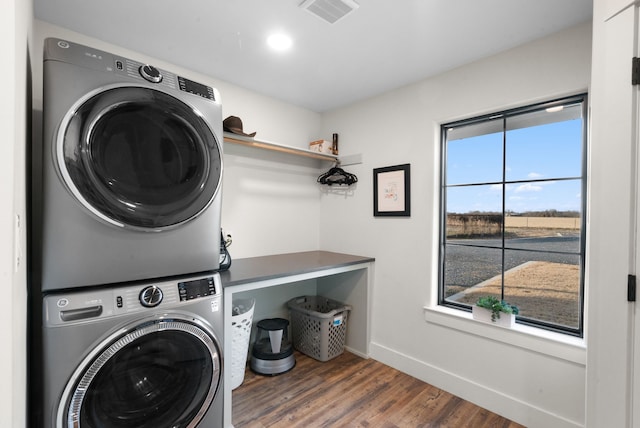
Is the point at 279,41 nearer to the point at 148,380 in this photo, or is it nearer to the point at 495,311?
the point at 148,380

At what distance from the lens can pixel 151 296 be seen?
135cm

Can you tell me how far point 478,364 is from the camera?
2.09 metres

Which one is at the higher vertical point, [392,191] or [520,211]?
[392,191]

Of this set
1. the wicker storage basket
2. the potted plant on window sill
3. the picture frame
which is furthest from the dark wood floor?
the picture frame

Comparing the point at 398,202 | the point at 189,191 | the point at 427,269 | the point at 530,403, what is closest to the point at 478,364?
the point at 530,403

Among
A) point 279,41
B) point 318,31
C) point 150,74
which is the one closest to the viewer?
point 150,74


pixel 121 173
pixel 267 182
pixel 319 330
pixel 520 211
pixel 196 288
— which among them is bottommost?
pixel 319 330

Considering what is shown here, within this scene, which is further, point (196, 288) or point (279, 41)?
point (279, 41)

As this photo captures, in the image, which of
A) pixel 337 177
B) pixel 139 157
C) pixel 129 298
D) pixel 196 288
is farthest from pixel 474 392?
pixel 139 157

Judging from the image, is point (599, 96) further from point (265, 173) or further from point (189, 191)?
point (265, 173)

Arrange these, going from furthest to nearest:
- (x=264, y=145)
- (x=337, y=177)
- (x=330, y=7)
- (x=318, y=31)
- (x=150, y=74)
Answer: (x=337, y=177) → (x=264, y=145) → (x=318, y=31) → (x=330, y=7) → (x=150, y=74)

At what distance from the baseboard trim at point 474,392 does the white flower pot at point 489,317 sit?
1.48 feet

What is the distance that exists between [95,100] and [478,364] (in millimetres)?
2659

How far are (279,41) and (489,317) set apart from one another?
2.28 m
